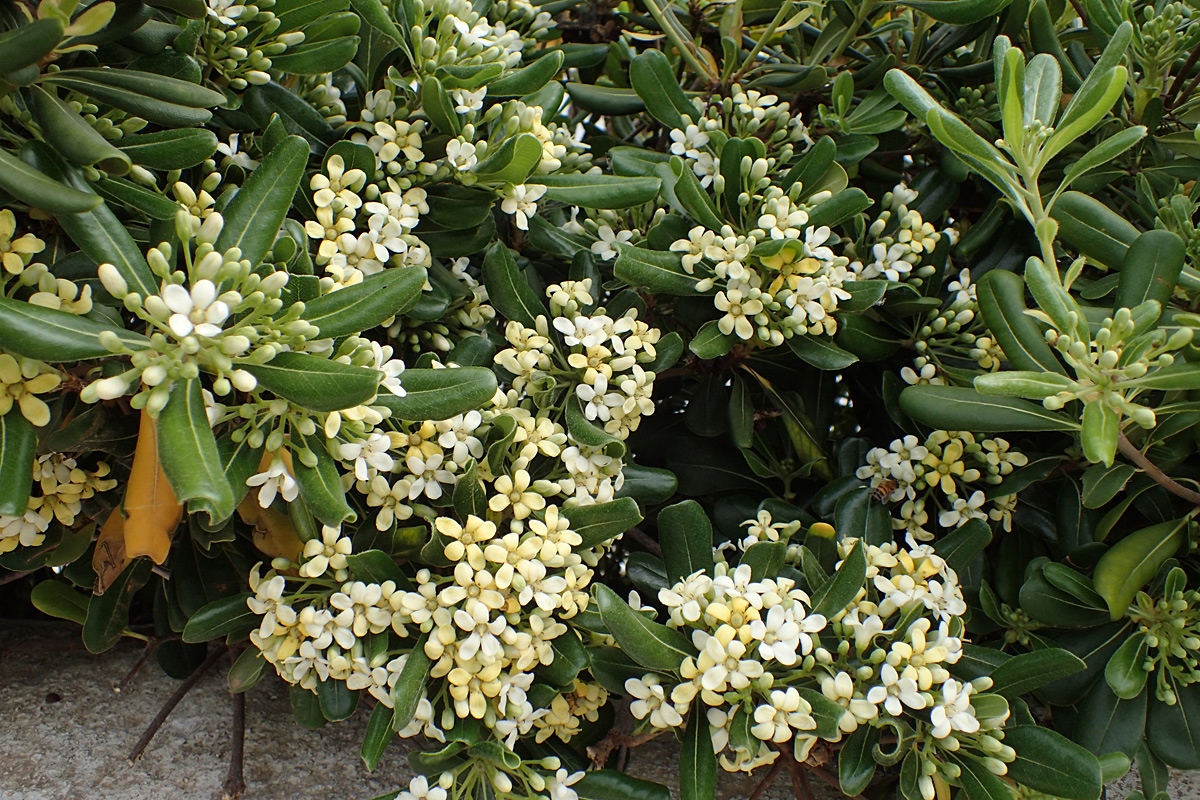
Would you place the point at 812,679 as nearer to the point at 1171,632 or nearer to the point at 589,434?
the point at 589,434

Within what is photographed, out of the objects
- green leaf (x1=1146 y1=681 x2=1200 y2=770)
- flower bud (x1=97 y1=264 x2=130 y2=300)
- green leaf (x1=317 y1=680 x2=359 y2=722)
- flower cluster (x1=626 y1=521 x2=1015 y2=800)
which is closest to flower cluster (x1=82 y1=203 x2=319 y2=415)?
flower bud (x1=97 y1=264 x2=130 y2=300)

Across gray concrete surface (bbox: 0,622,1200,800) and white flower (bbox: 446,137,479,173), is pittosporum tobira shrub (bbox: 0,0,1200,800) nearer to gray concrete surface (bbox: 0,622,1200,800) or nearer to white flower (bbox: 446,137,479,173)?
white flower (bbox: 446,137,479,173)

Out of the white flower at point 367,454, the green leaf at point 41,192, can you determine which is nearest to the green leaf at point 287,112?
the green leaf at point 41,192

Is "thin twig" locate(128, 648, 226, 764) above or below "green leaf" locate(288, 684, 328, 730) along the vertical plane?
below

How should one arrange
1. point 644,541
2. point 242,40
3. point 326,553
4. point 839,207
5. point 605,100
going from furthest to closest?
point 605,100 < point 644,541 < point 839,207 < point 242,40 < point 326,553

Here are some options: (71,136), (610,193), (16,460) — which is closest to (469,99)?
(610,193)

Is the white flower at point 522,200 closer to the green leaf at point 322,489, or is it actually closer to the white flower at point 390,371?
the white flower at point 390,371

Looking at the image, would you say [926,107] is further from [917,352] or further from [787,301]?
[917,352]
